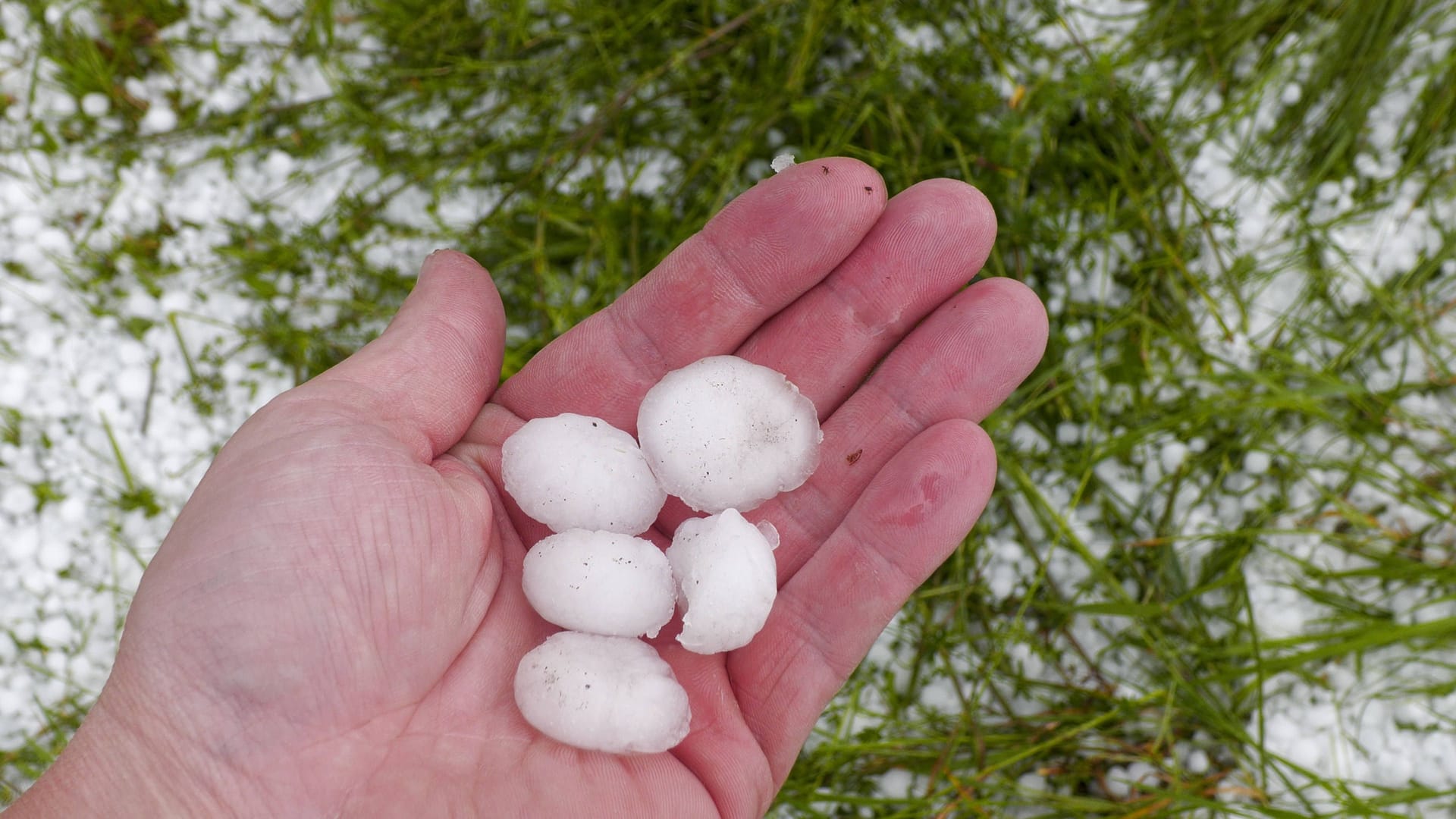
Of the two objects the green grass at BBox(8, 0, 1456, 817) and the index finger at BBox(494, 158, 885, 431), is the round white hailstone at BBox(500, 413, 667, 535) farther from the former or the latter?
the green grass at BBox(8, 0, 1456, 817)

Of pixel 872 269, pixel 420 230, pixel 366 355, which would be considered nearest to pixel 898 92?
pixel 872 269

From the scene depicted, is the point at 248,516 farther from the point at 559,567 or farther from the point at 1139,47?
the point at 1139,47

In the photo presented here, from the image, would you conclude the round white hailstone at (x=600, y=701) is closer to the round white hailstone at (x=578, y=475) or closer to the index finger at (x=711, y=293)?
the round white hailstone at (x=578, y=475)

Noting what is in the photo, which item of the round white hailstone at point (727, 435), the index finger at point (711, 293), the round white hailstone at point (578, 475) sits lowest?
the round white hailstone at point (578, 475)

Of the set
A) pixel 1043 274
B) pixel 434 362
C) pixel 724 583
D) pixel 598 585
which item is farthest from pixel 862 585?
pixel 1043 274

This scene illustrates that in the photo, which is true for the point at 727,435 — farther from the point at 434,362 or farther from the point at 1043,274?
the point at 1043,274

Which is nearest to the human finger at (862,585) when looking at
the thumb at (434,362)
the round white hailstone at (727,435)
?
the round white hailstone at (727,435)

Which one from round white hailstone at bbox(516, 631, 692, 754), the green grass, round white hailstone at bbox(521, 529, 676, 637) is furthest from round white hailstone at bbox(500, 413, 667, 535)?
the green grass
